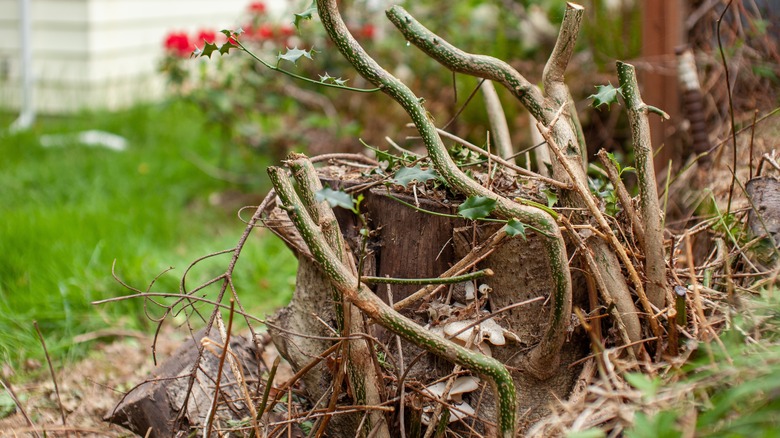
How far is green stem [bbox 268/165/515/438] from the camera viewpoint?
1452 mm

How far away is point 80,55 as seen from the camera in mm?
7070

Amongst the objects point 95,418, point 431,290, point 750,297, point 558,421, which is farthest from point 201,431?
point 750,297

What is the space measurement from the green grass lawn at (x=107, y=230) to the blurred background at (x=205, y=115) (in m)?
0.01

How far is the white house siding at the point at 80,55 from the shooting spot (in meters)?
6.99

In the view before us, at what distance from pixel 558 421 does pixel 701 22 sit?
3.13m

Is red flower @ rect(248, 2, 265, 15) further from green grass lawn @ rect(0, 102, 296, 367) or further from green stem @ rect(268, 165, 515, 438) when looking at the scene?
green stem @ rect(268, 165, 515, 438)

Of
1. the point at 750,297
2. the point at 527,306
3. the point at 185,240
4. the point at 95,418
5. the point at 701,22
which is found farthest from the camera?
the point at 185,240

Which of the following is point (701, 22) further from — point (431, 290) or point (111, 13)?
point (111, 13)

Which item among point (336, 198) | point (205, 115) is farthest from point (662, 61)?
point (205, 115)

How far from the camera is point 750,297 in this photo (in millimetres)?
1581

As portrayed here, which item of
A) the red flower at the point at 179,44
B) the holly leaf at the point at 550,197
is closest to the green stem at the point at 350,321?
the holly leaf at the point at 550,197

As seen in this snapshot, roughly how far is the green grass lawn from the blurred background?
0.01 m

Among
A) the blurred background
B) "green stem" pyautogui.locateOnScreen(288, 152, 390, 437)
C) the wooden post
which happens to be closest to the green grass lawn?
the blurred background

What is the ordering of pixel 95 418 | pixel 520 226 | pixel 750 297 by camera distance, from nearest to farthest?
pixel 520 226 → pixel 750 297 → pixel 95 418
